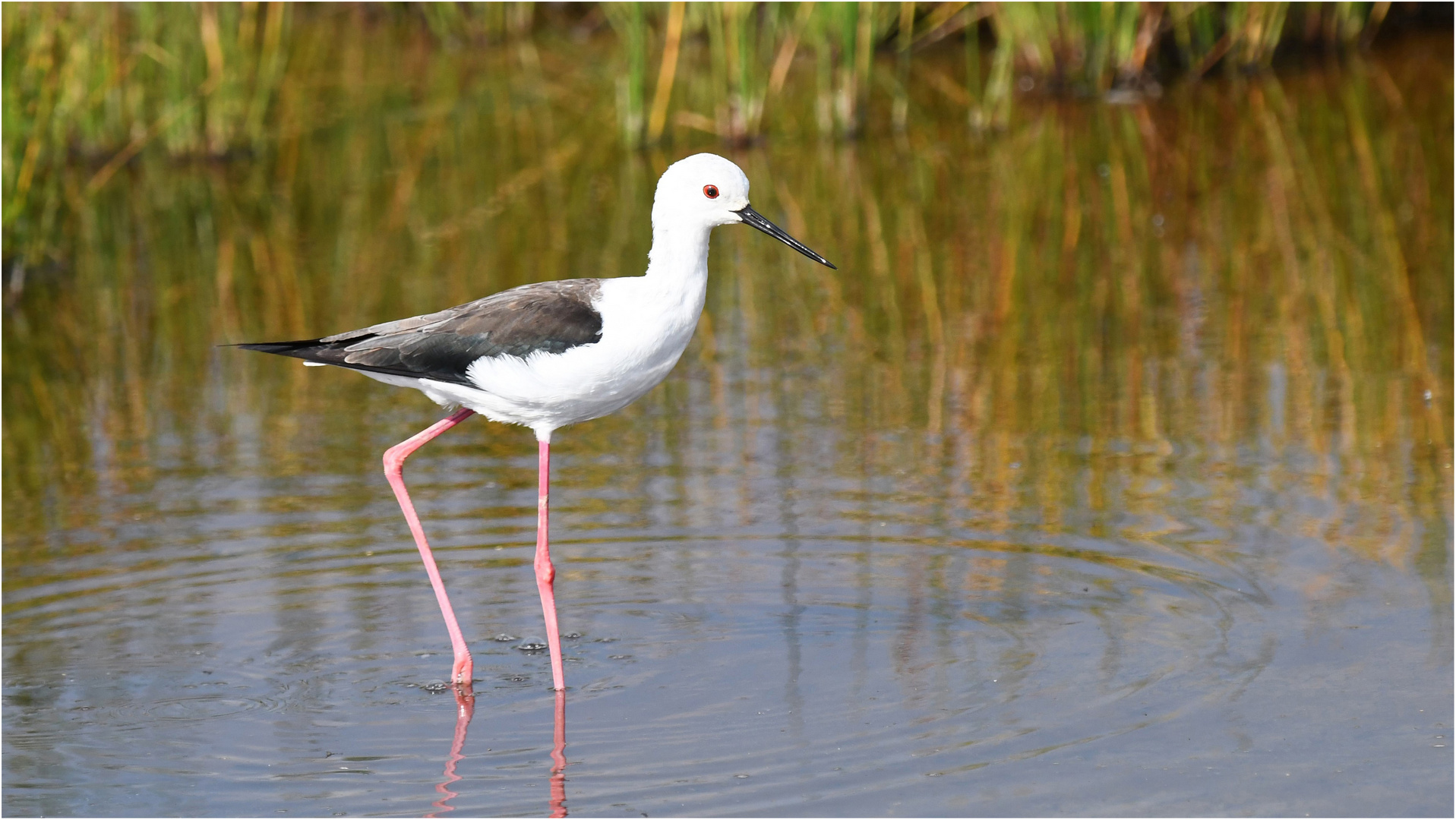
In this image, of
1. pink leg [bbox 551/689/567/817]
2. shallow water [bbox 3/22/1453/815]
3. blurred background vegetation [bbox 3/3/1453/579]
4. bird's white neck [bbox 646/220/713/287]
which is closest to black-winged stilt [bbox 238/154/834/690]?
bird's white neck [bbox 646/220/713/287]

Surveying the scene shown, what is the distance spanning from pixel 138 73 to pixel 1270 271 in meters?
7.67

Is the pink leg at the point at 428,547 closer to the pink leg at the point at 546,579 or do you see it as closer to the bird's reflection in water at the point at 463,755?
the bird's reflection in water at the point at 463,755

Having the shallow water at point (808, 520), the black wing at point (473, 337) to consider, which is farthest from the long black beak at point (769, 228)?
the shallow water at point (808, 520)

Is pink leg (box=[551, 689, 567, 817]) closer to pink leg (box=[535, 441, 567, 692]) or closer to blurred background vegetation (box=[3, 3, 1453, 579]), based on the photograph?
pink leg (box=[535, 441, 567, 692])

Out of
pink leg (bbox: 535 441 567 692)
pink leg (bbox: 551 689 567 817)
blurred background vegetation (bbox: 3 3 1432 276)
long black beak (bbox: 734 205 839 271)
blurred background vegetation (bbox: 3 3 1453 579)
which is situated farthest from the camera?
blurred background vegetation (bbox: 3 3 1432 276)

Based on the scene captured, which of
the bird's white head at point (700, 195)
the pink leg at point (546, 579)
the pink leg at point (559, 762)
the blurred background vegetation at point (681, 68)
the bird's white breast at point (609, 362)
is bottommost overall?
the pink leg at point (559, 762)

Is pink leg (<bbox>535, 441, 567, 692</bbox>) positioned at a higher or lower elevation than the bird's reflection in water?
higher

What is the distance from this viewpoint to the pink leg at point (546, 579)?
17.4 ft

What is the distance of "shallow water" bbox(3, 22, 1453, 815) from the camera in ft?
15.5

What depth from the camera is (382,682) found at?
5410mm

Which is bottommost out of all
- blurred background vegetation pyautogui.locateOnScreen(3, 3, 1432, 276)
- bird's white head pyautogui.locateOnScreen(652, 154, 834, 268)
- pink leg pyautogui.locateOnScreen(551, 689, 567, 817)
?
pink leg pyautogui.locateOnScreen(551, 689, 567, 817)

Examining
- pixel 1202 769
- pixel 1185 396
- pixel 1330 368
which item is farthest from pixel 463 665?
pixel 1330 368

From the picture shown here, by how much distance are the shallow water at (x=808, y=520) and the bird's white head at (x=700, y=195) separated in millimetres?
1232

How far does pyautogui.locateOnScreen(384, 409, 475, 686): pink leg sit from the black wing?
0.29m
